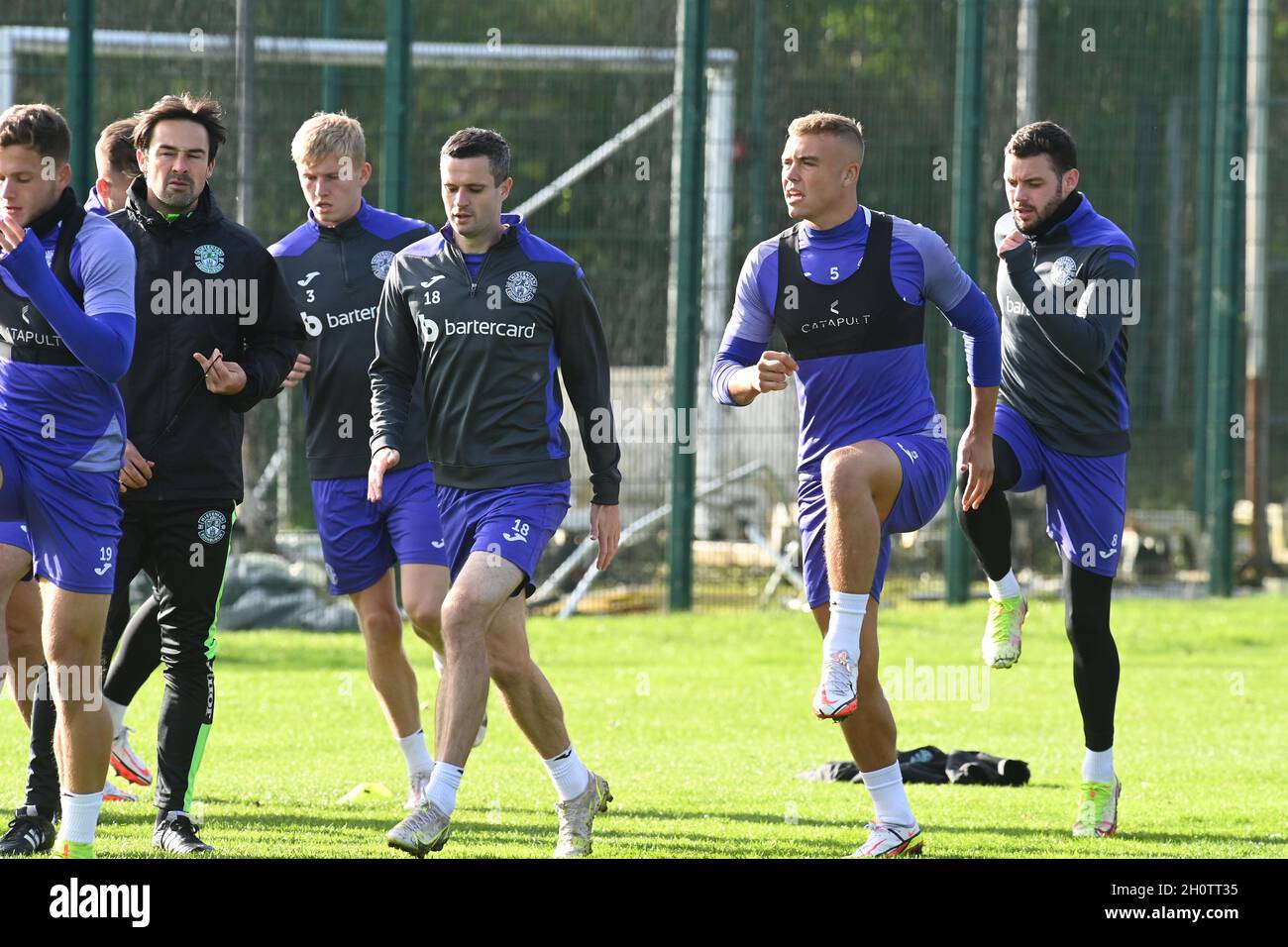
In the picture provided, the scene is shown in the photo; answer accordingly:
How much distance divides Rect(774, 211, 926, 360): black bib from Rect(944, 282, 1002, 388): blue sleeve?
0.19m

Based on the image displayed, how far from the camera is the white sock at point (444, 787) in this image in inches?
220

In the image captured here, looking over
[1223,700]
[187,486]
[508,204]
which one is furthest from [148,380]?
[508,204]

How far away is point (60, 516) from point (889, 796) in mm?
2897

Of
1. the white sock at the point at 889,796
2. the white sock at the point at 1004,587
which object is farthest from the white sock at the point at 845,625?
the white sock at the point at 1004,587

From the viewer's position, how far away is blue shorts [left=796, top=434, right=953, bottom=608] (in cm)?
620

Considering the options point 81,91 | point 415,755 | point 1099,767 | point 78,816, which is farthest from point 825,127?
point 81,91

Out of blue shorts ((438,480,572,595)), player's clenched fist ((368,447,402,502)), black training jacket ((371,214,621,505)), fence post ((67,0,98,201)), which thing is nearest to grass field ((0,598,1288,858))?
blue shorts ((438,480,572,595))

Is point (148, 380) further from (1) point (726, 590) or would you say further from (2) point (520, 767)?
(1) point (726, 590)

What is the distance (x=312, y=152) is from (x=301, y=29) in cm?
713

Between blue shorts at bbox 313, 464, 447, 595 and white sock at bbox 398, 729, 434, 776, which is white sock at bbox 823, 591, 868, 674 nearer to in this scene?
blue shorts at bbox 313, 464, 447, 595

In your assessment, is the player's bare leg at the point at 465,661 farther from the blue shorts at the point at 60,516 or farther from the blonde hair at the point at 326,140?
the blonde hair at the point at 326,140

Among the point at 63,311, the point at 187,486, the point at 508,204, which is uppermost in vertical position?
the point at 508,204

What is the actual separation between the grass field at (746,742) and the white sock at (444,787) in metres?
0.72
